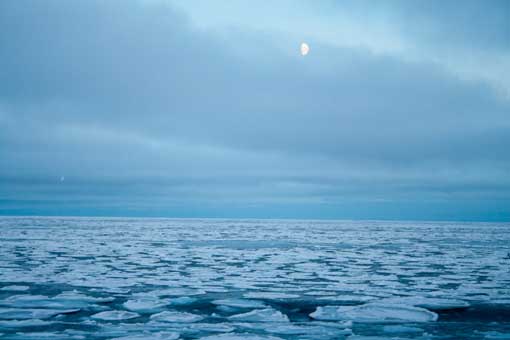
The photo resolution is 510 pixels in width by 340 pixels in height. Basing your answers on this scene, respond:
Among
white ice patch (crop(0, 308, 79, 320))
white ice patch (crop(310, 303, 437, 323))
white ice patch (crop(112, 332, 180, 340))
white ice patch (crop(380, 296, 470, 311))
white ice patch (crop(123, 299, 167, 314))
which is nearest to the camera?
white ice patch (crop(112, 332, 180, 340))

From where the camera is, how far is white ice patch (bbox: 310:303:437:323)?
6.49 m

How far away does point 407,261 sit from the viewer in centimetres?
1483

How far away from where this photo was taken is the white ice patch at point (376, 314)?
6.49m

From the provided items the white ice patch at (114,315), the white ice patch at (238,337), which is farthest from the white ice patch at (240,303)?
the white ice patch at (238,337)

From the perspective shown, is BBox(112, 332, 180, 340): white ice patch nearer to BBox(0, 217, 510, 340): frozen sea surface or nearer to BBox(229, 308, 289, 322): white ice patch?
BBox(0, 217, 510, 340): frozen sea surface

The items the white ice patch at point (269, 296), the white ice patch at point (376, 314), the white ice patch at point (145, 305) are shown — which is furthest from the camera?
the white ice patch at point (269, 296)

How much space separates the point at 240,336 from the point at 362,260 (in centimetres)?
1023

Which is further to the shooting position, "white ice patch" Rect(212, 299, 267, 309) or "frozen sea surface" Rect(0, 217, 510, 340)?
"white ice patch" Rect(212, 299, 267, 309)

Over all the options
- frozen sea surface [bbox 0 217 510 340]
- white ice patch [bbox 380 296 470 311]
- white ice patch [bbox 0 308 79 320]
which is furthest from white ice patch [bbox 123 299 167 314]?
white ice patch [bbox 380 296 470 311]

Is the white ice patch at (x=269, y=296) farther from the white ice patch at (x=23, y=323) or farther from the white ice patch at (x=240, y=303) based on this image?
the white ice patch at (x=23, y=323)

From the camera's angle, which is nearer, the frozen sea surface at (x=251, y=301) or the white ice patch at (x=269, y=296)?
the frozen sea surface at (x=251, y=301)

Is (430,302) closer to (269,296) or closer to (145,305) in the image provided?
(269,296)

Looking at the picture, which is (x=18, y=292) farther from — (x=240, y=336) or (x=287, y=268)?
(x=287, y=268)

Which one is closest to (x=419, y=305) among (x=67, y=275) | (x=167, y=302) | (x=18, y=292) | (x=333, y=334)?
(x=333, y=334)
